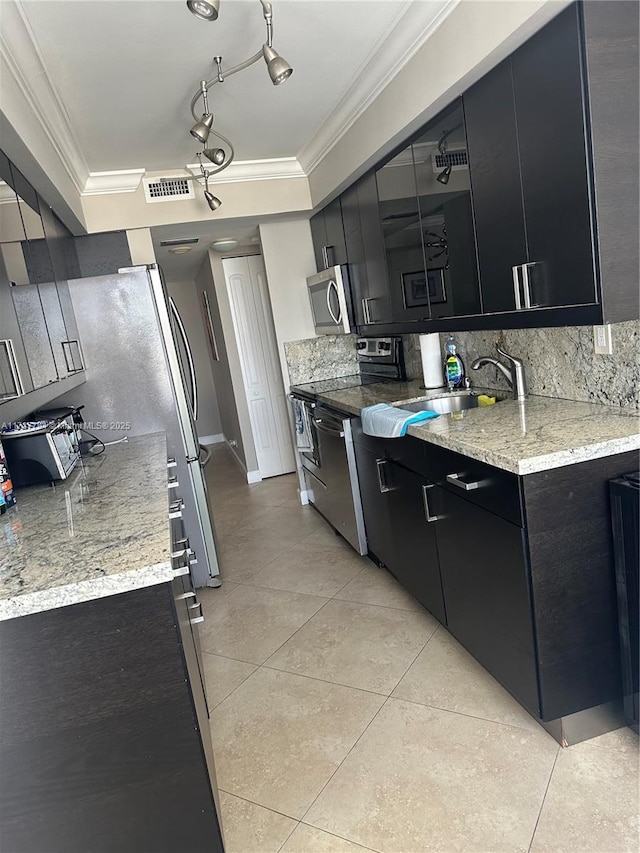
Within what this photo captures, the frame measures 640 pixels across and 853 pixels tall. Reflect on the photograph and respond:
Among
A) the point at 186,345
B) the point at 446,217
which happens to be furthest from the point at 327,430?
the point at 446,217

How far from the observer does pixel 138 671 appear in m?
1.32

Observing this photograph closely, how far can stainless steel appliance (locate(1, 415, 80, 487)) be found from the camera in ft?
7.55

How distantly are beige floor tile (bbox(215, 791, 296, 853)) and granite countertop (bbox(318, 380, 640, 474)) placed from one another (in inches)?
48.9

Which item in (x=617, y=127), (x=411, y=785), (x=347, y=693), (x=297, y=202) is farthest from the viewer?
(x=297, y=202)

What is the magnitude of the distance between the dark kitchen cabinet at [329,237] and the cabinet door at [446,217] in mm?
1217

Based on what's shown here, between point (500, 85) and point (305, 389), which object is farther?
point (305, 389)

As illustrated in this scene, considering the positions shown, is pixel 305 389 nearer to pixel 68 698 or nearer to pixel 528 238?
pixel 528 238

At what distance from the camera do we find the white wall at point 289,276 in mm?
4328

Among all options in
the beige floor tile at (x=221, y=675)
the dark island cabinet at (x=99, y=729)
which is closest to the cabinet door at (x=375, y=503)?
the beige floor tile at (x=221, y=675)

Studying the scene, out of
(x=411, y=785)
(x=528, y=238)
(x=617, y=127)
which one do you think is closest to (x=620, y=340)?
(x=528, y=238)

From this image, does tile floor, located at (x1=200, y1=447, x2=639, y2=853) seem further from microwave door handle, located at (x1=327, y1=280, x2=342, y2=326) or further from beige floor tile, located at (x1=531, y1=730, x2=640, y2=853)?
microwave door handle, located at (x1=327, y1=280, x2=342, y2=326)

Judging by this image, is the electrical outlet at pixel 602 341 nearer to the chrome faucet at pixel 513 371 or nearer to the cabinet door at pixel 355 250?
the chrome faucet at pixel 513 371

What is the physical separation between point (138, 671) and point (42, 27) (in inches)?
81.5

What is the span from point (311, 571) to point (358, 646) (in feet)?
2.87
